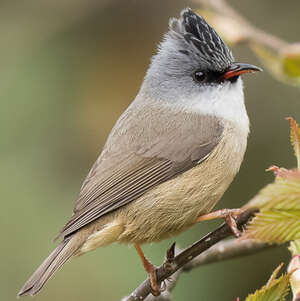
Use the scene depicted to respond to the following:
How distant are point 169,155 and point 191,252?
1087 mm

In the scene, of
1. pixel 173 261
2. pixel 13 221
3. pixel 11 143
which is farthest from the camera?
pixel 11 143

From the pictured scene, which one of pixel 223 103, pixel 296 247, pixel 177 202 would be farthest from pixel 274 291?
pixel 223 103

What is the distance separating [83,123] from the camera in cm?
612

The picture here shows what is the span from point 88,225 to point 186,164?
751 millimetres

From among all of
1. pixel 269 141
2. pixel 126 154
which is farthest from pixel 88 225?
pixel 269 141

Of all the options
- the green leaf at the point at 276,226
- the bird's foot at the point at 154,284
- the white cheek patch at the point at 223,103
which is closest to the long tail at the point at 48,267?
the bird's foot at the point at 154,284

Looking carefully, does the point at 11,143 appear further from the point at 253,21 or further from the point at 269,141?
the point at 253,21

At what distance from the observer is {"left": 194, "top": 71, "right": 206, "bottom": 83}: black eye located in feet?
14.0

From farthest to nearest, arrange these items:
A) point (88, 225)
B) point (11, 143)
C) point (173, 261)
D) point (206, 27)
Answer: point (11, 143)
point (206, 27)
point (88, 225)
point (173, 261)

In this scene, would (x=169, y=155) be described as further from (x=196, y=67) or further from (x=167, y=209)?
(x=196, y=67)

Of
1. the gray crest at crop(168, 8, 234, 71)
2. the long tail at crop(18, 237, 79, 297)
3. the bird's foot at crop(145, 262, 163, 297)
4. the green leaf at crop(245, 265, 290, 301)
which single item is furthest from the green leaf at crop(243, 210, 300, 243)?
the gray crest at crop(168, 8, 234, 71)

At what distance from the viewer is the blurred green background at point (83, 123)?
512 centimetres

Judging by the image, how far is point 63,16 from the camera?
6.45 metres

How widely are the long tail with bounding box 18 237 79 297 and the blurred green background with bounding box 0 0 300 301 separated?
1.19 m
